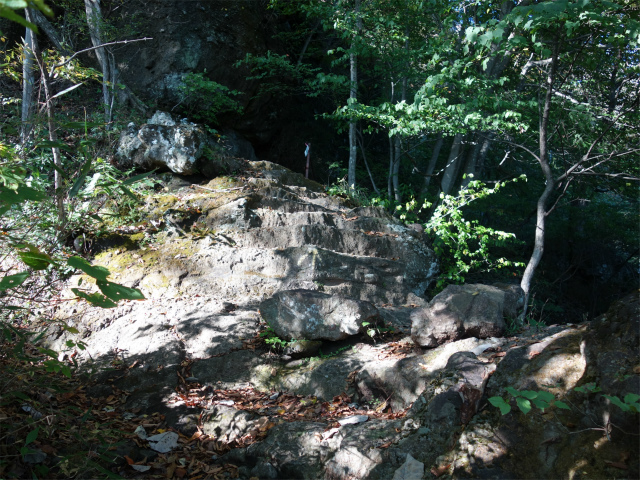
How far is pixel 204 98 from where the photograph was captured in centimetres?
981

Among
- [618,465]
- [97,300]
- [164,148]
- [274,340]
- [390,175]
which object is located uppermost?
[97,300]

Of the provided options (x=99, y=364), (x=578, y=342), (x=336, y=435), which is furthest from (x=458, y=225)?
(x=99, y=364)

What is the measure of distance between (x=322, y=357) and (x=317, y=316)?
16.1 inches

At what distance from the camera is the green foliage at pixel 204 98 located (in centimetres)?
941

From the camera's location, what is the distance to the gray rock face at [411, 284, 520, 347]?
3818mm

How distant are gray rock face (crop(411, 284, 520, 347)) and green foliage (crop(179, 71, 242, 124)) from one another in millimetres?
7498

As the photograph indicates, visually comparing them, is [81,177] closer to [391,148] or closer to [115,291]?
[115,291]

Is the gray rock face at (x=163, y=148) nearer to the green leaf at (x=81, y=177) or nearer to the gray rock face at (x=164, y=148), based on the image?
the gray rock face at (x=164, y=148)

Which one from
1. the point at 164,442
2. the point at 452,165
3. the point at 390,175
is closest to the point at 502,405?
the point at 164,442

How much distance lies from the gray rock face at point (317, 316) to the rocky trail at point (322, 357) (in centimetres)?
1

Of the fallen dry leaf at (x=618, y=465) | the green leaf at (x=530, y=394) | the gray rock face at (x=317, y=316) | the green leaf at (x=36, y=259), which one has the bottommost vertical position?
the gray rock face at (x=317, y=316)

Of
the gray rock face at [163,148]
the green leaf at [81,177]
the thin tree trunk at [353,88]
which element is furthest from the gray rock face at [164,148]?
the green leaf at [81,177]

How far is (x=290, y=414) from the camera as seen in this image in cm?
358

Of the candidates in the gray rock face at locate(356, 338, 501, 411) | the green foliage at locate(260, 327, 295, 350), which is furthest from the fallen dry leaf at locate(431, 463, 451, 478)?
the green foliage at locate(260, 327, 295, 350)
